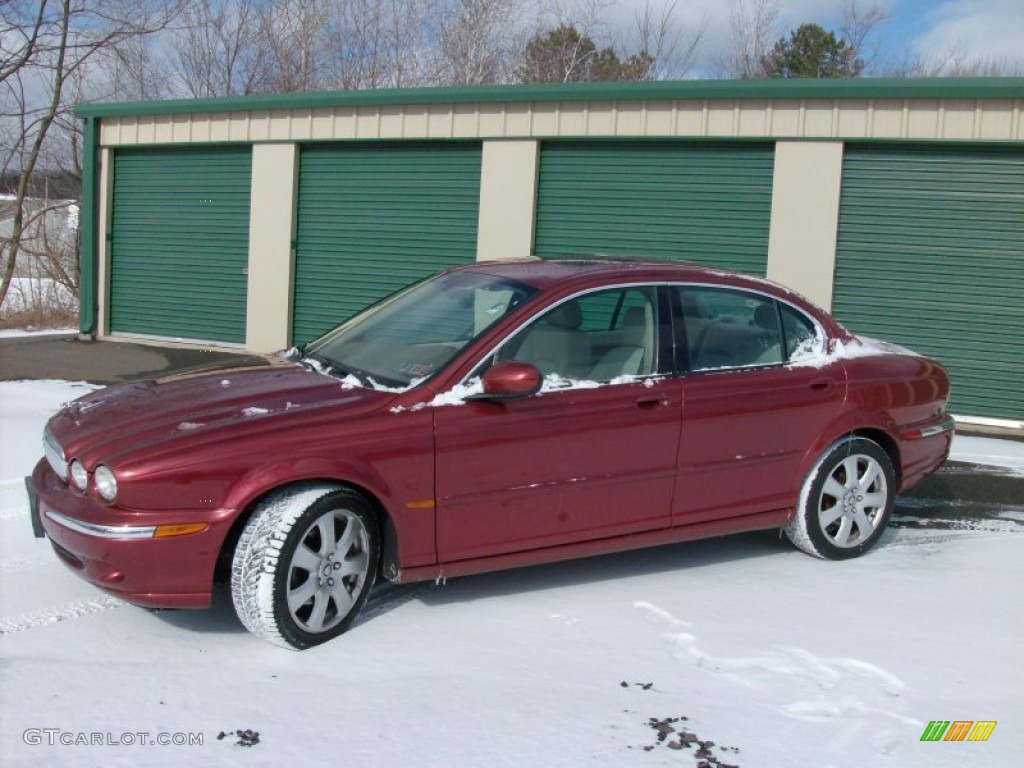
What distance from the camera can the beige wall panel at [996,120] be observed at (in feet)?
32.1

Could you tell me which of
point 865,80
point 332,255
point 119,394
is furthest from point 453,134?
point 119,394

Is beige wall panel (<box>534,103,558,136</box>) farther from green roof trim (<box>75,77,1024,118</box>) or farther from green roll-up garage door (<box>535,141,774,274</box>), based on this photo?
green roll-up garage door (<box>535,141,774,274</box>)

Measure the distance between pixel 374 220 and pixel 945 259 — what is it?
6.57 meters

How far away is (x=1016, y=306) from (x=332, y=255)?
788cm

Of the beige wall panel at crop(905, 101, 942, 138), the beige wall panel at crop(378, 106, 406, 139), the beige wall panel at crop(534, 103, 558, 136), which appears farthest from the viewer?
the beige wall panel at crop(378, 106, 406, 139)

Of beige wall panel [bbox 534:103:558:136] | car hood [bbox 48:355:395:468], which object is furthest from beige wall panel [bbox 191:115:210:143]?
car hood [bbox 48:355:395:468]

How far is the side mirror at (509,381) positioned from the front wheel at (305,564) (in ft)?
2.34

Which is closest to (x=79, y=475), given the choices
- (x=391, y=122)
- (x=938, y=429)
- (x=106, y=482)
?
(x=106, y=482)

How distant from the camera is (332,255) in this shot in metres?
13.6

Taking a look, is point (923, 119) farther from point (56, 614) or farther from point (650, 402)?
point (56, 614)

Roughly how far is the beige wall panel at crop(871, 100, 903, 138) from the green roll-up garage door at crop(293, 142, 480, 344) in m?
4.39

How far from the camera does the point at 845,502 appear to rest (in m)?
5.71

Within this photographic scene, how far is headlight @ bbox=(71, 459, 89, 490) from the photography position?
166 inches

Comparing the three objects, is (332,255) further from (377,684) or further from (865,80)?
(377,684)
